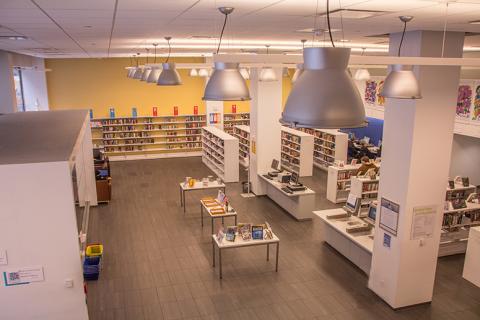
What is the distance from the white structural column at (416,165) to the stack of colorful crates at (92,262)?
519cm

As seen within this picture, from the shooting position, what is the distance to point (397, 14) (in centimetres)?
469

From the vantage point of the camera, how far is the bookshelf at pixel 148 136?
18.0 meters

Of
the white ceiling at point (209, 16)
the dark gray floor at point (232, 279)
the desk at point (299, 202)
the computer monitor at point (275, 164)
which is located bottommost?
the dark gray floor at point (232, 279)

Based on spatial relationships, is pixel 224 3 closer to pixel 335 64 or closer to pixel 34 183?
pixel 335 64

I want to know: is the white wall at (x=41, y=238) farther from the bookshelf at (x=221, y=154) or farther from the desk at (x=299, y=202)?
the bookshelf at (x=221, y=154)

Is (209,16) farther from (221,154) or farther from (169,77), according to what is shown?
(221,154)

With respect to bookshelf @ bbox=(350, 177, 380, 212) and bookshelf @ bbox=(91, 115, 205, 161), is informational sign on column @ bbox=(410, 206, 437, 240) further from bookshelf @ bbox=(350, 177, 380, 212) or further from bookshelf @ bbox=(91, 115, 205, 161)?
bookshelf @ bbox=(91, 115, 205, 161)

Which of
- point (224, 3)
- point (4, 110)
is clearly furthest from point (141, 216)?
point (224, 3)

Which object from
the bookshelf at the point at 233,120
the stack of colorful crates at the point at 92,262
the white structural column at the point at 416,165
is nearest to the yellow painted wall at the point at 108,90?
the bookshelf at the point at 233,120

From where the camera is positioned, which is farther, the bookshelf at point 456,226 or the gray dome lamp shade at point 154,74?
the bookshelf at point 456,226

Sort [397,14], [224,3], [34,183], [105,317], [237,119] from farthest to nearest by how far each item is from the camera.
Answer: [237,119] < [105,317] < [34,183] < [397,14] < [224,3]

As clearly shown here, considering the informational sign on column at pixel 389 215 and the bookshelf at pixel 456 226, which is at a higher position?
the informational sign on column at pixel 389 215

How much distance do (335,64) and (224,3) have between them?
2.37 m

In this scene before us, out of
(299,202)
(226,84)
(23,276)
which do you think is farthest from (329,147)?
(226,84)
